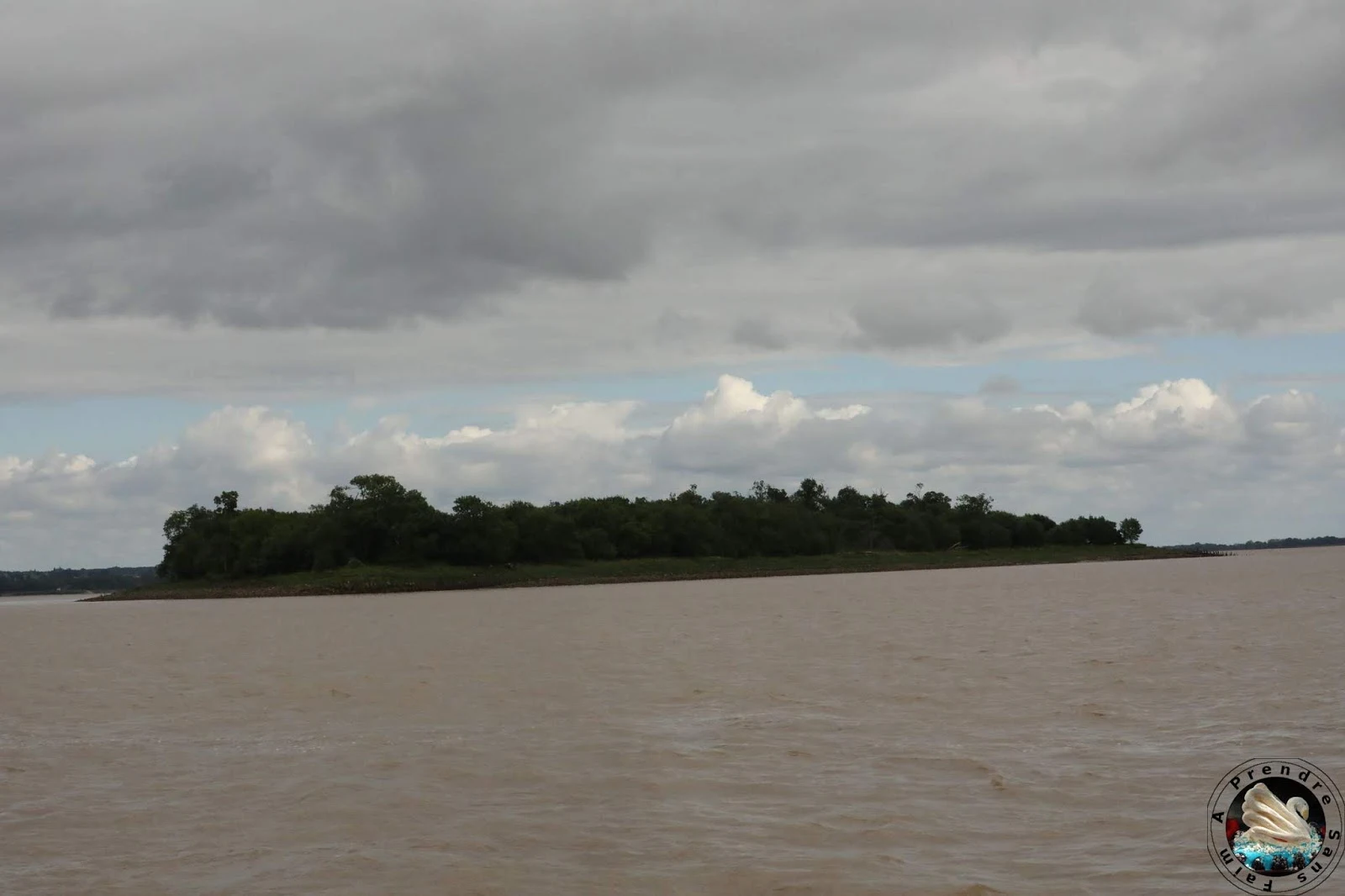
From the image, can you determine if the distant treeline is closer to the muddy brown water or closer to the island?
the island

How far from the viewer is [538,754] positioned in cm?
2100

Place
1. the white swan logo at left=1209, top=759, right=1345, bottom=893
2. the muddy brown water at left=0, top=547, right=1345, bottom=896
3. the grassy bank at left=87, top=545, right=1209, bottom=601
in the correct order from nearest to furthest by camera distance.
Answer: the white swan logo at left=1209, top=759, right=1345, bottom=893, the muddy brown water at left=0, top=547, right=1345, bottom=896, the grassy bank at left=87, top=545, right=1209, bottom=601

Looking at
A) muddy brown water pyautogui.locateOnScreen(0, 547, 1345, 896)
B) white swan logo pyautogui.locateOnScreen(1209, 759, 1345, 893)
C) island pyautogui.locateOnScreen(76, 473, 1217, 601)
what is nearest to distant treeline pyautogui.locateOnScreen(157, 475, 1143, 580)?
island pyautogui.locateOnScreen(76, 473, 1217, 601)

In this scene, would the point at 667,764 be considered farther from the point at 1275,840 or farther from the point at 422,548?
the point at 422,548

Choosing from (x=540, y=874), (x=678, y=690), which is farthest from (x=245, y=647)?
(x=540, y=874)

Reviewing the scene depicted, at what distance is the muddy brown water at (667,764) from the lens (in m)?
14.0

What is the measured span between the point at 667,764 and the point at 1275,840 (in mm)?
9476

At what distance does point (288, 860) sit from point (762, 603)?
68843 millimetres

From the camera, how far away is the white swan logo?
40.7 feet

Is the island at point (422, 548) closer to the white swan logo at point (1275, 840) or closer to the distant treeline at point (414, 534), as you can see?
the distant treeline at point (414, 534)

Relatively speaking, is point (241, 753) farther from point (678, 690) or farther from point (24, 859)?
point (678, 690)

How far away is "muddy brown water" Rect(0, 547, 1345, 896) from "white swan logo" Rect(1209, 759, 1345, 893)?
25 centimetres

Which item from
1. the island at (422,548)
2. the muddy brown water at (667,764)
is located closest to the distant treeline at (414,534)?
the island at (422,548)

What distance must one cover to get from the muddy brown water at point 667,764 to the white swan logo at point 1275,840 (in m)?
0.25
